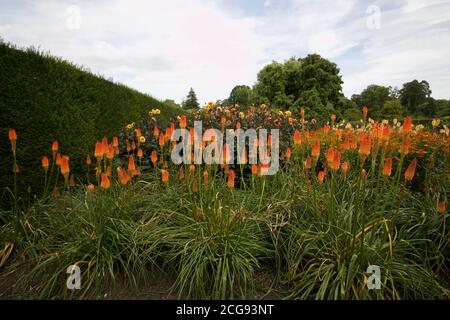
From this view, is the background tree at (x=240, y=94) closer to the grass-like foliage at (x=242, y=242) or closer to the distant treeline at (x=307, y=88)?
the distant treeline at (x=307, y=88)

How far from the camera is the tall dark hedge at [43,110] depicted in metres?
3.60

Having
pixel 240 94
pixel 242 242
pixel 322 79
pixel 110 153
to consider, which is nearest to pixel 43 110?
pixel 110 153

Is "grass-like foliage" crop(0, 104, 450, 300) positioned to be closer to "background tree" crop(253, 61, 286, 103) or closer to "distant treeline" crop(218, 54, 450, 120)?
"distant treeline" crop(218, 54, 450, 120)

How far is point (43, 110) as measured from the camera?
4.00 m

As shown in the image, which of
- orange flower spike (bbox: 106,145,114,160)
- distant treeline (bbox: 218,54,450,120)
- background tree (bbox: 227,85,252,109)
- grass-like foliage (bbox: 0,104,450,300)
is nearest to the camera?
grass-like foliage (bbox: 0,104,450,300)

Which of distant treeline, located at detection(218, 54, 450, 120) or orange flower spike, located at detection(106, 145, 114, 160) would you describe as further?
distant treeline, located at detection(218, 54, 450, 120)

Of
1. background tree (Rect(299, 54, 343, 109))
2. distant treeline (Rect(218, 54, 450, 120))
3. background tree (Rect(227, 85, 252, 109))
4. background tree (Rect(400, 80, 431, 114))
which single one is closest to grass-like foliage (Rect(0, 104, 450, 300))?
distant treeline (Rect(218, 54, 450, 120))

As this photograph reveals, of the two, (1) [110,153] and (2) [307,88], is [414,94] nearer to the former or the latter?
(2) [307,88]

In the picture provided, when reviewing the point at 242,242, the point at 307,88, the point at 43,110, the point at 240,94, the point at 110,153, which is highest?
the point at 240,94

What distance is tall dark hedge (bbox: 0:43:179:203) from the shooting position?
142 inches

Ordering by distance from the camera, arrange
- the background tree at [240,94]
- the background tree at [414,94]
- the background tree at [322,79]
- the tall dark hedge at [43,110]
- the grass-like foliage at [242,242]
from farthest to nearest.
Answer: the background tree at [414,94] < the background tree at [240,94] < the background tree at [322,79] < the tall dark hedge at [43,110] < the grass-like foliage at [242,242]

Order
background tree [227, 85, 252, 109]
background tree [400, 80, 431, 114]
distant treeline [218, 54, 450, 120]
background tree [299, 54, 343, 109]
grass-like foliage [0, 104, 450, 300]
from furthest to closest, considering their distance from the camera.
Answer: background tree [400, 80, 431, 114] → background tree [227, 85, 252, 109] → background tree [299, 54, 343, 109] → distant treeline [218, 54, 450, 120] → grass-like foliage [0, 104, 450, 300]

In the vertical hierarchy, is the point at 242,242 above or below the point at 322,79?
below

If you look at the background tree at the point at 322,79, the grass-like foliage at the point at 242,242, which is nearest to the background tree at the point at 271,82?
the background tree at the point at 322,79
